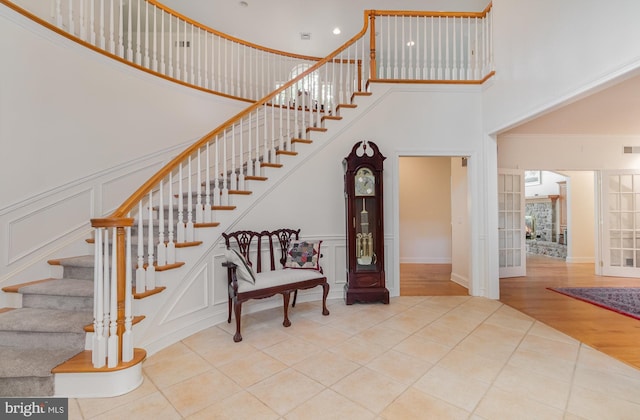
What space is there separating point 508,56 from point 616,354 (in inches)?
130

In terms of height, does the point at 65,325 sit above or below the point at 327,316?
above

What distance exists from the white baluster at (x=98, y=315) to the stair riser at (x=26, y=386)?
264mm

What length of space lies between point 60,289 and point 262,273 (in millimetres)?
1728

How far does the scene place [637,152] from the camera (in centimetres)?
531

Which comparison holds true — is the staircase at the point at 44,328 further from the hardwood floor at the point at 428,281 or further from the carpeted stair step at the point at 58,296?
the hardwood floor at the point at 428,281

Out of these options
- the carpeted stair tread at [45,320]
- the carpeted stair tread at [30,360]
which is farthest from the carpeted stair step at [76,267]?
the carpeted stair tread at [30,360]

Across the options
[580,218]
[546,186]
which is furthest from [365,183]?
[546,186]

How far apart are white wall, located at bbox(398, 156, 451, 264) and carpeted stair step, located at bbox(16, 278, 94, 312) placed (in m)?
5.96

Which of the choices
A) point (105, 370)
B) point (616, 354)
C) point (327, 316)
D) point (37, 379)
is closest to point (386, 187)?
point (327, 316)

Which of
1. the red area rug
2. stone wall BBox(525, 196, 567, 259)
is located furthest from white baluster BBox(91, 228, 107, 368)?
stone wall BBox(525, 196, 567, 259)

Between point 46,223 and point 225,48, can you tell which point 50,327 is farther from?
point 225,48

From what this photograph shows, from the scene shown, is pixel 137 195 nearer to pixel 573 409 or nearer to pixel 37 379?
pixel 37 379

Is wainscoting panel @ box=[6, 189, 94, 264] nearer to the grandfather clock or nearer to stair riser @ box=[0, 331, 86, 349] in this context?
stair riser @ box=[0, 331, 86, 349]

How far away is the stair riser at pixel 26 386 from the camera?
1756mm
